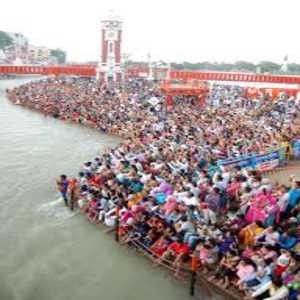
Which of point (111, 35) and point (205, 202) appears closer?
point (205, 202)

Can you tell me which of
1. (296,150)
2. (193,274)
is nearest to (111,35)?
(296,150)

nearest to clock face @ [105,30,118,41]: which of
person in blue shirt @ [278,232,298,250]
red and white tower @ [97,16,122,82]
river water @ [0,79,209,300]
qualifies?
red and white tower @ [97,16,122,82]

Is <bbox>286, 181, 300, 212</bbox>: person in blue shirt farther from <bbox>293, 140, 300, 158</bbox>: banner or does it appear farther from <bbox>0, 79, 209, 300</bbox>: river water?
<bbox>293, 140, 300, 158</bbox>: banner

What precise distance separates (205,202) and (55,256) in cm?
466

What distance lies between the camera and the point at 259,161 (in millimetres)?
17000

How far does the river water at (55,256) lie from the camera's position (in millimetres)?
11648

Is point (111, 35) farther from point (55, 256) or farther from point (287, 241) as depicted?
point (287, 241)

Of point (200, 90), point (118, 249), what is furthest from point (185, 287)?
point (200, 90)

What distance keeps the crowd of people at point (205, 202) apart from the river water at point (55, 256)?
1.95 feet

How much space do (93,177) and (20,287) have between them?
6.11 metres

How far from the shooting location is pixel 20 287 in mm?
11844

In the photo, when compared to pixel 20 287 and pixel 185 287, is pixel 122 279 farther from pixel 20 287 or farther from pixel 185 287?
pixel 20 287

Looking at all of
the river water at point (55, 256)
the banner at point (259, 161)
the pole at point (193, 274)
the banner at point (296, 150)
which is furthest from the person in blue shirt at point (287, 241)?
the banner at point (296, 150)

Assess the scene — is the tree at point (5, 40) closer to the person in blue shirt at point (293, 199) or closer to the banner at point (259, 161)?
the banner at point (259, 161)
